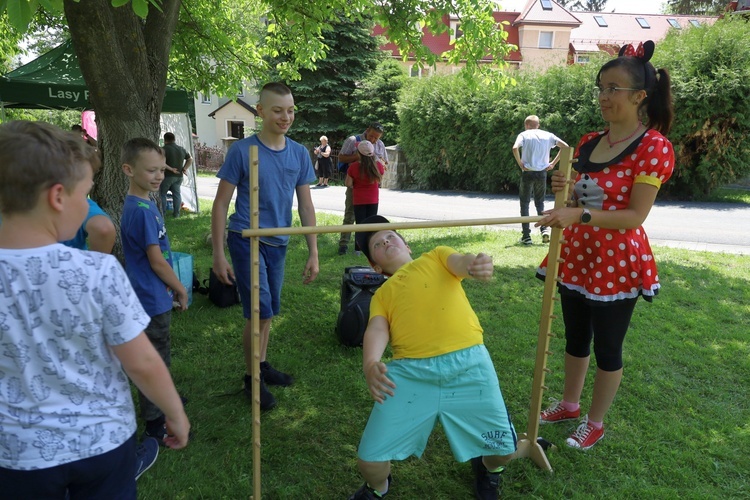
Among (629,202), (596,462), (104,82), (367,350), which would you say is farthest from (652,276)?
(104,82)

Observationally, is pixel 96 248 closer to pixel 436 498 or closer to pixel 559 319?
pixel 436 498

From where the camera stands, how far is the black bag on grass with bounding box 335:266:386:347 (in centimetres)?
418

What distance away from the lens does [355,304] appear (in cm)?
427

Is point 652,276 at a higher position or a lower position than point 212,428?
higher

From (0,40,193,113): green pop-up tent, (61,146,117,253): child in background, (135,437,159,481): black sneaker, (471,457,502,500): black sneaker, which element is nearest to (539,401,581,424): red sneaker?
(471,457,502,500): black sneaker

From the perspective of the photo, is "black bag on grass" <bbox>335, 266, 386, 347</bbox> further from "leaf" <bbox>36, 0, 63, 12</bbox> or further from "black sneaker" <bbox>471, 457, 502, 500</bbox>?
"leaf" <bbox>36, 0, 63, 12</bbox>

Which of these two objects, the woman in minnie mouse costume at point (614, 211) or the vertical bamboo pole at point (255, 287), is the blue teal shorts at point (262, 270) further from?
the woman in minnie mouse costume at point (614, 211)

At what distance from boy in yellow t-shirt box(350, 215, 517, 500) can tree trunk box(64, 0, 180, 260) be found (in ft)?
10.8

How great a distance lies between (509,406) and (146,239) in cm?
248

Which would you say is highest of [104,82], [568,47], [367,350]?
[568,47]

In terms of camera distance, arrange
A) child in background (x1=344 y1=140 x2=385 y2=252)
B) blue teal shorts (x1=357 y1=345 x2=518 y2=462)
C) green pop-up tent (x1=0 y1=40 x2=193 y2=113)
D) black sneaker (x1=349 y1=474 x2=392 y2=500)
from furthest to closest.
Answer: green pop-up tent (x1=0 y1=40 x2=193 y2=113), child in background (x1=344 y1=140 x2=385 y2=252), black sneaker (x1=349 y1=474 x2=392 y2=500), blue teal shorts (x1=357 y1=345 x2=518 y2=462)

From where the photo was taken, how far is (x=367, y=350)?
7.23 ft

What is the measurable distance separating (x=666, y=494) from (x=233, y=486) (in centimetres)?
222

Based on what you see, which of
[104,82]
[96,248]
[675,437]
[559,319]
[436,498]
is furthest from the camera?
[559,319]
